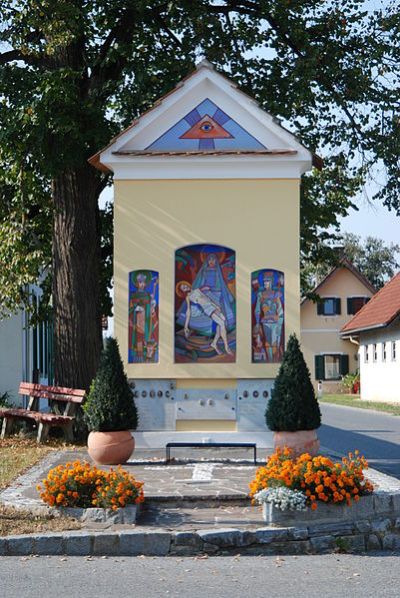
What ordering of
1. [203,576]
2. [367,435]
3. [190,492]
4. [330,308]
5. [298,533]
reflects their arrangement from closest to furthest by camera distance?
[203,576] < [298,533] < [190,492] < [367,435] < [330,308]

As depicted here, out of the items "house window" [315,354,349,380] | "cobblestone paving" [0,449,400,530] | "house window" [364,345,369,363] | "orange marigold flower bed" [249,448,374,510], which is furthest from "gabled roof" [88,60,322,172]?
"house window" [315,354,349,380]

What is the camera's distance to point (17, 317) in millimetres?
26234

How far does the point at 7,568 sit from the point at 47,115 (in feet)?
34.7

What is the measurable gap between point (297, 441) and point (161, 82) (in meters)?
9.14

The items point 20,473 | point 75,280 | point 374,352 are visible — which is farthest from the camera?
point 374,352

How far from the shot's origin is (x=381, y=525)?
10.9 metres

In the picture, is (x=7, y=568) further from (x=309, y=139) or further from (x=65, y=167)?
(x=309, y=139)

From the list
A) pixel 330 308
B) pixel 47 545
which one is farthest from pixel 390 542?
pixel 330 308

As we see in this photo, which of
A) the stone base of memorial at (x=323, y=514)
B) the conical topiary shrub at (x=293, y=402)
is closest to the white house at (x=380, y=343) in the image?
the conical topiary shrub at (x=293, y=402)

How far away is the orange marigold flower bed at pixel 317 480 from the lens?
35.7 ft

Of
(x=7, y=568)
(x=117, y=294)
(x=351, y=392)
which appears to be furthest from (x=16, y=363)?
(x=351, y=392)

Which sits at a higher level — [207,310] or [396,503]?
[207,310]

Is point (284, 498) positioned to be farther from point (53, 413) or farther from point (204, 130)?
point (53, 413)

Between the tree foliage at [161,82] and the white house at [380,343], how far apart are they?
21.0 metres
